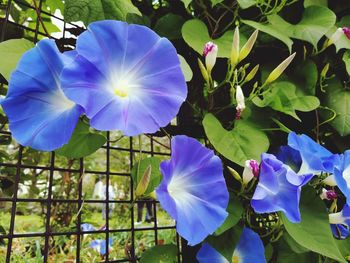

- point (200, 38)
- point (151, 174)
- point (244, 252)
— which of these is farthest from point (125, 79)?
point (244, 252)

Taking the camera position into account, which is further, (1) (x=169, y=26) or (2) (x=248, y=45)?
(1) (x=169, y=26)

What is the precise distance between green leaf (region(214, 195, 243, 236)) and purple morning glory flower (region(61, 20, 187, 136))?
226 mm

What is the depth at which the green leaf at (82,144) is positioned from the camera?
0.65 m

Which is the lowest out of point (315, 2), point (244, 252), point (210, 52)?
point (244, 252)

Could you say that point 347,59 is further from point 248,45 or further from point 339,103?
point 248,45

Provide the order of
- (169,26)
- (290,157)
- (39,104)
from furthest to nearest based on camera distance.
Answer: (169,26) < (290,157) < (39,104)

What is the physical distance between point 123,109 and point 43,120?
0.11 metres

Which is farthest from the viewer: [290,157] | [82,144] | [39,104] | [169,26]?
[169,26]

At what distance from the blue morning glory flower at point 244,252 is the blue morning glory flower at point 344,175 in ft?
0.58

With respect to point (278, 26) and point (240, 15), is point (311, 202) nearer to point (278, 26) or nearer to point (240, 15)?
point (278, 26)

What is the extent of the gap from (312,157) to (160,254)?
0.33 meters

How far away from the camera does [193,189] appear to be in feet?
2.04

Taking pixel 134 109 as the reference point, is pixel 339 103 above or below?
above

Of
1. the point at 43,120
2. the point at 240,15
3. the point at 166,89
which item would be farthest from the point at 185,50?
the point at 43,120
